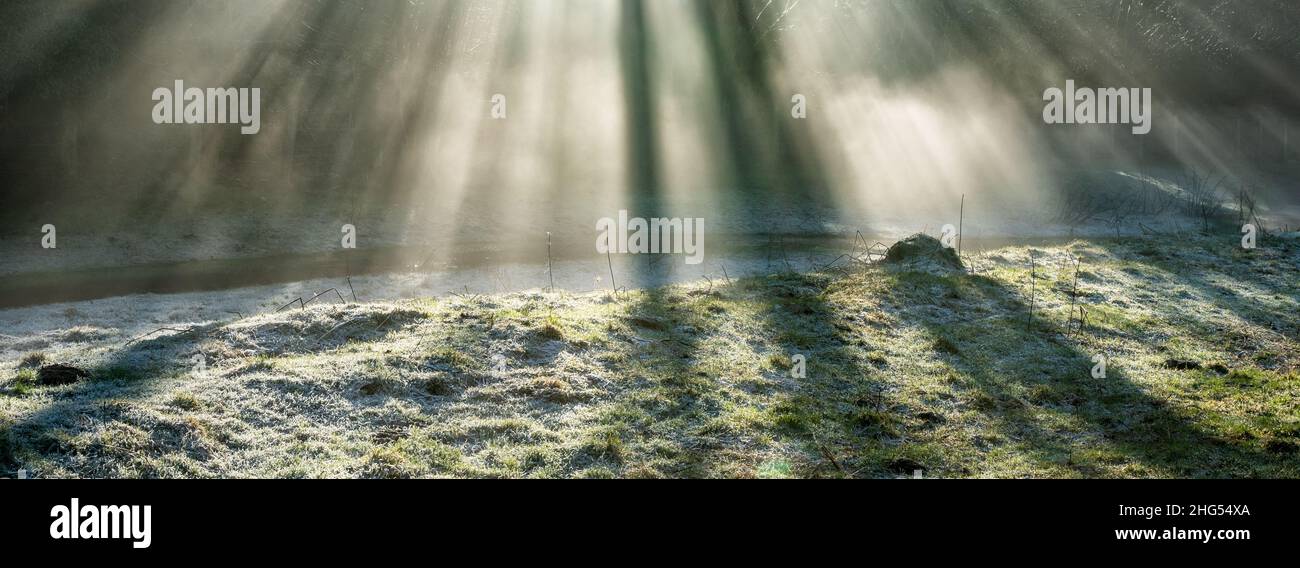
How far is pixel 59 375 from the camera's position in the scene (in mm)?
7297

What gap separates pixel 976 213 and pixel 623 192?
8.56m

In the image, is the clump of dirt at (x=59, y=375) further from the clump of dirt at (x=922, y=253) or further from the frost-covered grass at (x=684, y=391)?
the clump of dirt at (x=922, y=253)

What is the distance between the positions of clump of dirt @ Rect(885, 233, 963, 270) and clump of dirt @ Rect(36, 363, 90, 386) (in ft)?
31.6

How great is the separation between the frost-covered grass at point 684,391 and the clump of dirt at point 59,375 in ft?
0.35

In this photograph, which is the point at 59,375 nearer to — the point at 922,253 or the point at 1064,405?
→ the point at 1064,405

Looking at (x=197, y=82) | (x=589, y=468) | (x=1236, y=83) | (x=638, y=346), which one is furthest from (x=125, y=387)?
(x=1236, y=83)

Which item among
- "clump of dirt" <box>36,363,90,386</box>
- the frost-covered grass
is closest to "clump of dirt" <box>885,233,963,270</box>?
the frost-covered grass

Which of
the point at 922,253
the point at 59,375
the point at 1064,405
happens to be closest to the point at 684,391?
the point at 1064,405

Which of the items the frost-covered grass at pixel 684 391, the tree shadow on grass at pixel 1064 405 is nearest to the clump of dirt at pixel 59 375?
the frost-covered grass at pixel 684 391

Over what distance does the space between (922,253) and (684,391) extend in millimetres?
6495

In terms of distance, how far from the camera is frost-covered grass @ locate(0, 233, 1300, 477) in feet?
20.4

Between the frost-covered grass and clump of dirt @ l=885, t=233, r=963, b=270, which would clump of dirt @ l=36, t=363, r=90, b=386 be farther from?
clump of dirt @ l=885, t=233, r=963, b=270

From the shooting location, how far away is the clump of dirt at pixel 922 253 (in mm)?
12859

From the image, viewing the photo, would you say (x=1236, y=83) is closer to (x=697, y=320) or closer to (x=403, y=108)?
(x=403, y=108)
